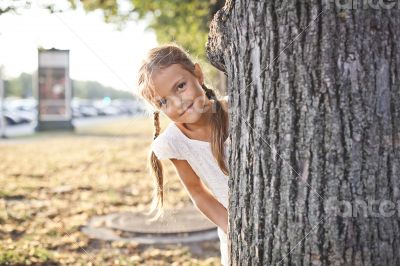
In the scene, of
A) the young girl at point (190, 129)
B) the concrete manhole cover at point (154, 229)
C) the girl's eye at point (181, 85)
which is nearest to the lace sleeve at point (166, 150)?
the young girl at point (190, 129)

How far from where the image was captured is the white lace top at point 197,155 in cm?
252

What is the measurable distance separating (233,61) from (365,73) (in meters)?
0.50

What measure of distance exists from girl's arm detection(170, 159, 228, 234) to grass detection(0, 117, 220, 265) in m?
0.44

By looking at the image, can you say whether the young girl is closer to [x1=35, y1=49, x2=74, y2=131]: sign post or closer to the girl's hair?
the girl's hair

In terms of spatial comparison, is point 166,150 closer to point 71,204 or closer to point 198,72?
point 198,72

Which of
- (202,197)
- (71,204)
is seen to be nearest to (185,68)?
(202,197)

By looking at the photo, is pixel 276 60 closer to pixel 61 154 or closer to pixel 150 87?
pixel 150 87

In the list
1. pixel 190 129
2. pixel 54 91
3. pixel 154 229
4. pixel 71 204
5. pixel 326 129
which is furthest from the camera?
pixel 54 91

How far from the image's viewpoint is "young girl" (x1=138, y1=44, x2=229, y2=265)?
2393 mm

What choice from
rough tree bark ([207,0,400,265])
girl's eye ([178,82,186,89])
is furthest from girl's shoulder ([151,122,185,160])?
rough tree bark ([207,0,400,265])

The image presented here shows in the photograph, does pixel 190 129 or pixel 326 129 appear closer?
pixel 326 129

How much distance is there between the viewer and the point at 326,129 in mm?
1599

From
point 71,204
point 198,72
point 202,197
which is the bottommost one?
point 71,204

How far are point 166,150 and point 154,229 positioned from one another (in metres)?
2.86
